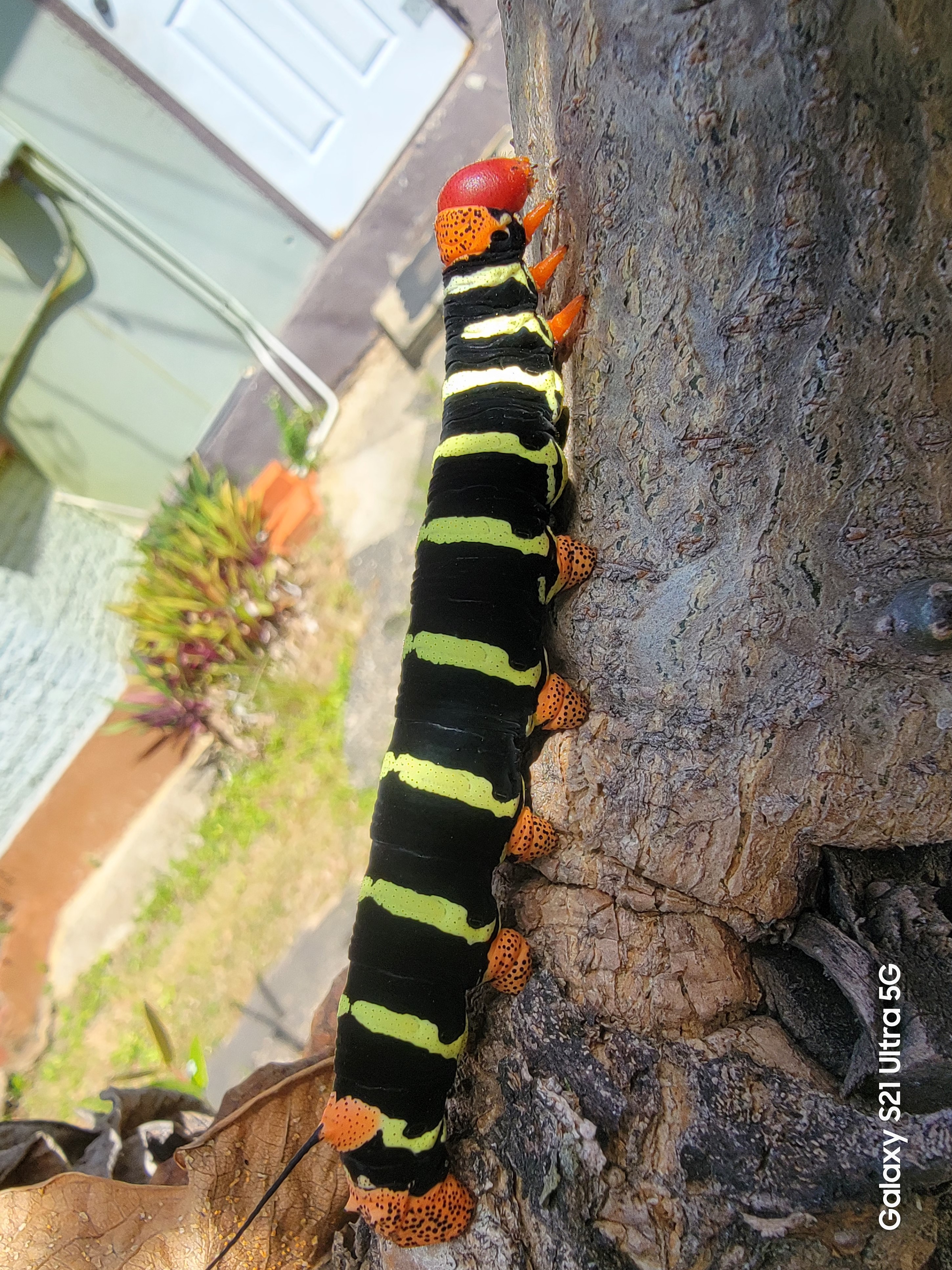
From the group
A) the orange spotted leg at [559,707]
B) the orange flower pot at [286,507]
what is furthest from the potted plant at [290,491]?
the orange spotted leg at [559,707]

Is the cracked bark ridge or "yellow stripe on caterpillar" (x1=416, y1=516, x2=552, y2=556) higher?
"yellow stripe on caterpillar" (x1=416, y1=516, x2=552, y2=556)

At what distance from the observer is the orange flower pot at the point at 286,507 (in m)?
5.99

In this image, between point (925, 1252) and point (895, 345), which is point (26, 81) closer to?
point (895, 345)

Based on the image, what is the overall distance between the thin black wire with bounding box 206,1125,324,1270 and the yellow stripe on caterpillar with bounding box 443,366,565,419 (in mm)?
1960

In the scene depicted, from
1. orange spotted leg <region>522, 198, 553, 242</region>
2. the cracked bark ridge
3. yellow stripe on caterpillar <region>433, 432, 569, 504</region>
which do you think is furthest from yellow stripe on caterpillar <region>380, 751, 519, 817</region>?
orange spotted leg <region>522, 198, 553, 242</region>

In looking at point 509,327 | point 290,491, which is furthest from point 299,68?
point 509,327

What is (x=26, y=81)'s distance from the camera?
529 centimetres

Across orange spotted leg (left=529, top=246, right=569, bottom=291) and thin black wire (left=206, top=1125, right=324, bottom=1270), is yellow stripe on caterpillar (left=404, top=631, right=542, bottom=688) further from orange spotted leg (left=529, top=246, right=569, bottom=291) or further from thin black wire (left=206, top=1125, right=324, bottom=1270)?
thin black wire (left=206, top=1125, right=324, bottom=1270)

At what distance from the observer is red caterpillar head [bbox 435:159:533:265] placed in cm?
192

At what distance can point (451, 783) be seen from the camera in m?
1.98

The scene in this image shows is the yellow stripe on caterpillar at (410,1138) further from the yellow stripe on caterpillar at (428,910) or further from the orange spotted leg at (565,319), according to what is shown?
the orange spotted leg at (565,319)

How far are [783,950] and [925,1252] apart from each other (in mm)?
537

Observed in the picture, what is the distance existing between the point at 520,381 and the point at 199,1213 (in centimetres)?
222

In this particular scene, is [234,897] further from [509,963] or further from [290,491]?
[509,963]
